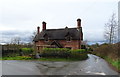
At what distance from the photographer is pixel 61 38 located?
39.1 metres

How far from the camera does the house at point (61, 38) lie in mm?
37219

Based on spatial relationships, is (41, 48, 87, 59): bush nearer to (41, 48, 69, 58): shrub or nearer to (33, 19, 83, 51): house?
(41, 48, 69, 58): shrub

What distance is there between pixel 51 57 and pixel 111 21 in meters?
18.6

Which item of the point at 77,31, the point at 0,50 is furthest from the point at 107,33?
the point at 0,50

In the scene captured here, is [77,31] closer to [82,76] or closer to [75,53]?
[75,53]

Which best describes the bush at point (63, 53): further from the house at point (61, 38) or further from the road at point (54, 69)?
the road at point (54, 69)

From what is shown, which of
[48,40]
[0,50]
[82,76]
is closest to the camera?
[82,76]

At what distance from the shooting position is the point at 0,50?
104ft

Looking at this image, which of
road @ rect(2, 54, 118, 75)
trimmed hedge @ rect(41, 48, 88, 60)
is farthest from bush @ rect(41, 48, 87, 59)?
road @ rect(2, 54, 118, 75)

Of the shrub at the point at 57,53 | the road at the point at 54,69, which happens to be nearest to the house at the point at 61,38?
the shrub at the point at 57,53

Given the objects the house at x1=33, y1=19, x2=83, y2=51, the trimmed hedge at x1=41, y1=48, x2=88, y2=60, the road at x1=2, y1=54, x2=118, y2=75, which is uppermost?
the house at x1=33, y1=19, x2=83, y2=51

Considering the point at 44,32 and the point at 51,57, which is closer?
the point at 51,57

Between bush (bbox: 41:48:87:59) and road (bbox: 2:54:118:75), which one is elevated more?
bush (bbox: 41:48:87:59)

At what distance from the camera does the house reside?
37.2 m
